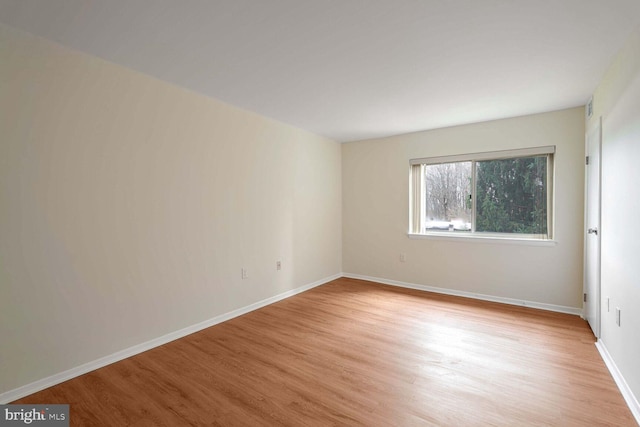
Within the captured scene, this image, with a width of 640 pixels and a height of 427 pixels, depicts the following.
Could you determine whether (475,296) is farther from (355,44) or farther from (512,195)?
(355,44)

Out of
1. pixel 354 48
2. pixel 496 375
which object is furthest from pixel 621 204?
pixel 354 48

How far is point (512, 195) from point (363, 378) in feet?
10.3

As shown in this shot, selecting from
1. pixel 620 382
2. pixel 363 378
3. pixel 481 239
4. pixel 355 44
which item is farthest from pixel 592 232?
pixel 355 44

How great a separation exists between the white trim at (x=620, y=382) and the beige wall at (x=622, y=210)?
24mm

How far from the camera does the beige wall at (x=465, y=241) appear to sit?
137 inches

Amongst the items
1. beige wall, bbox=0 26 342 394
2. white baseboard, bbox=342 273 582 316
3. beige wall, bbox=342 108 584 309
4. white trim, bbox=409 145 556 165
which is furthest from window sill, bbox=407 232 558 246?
beige wall, bbox=0 26 342 394

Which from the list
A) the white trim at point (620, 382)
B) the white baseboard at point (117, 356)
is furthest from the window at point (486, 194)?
the white baseboard at point (117, 356)

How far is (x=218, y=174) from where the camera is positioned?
325cm

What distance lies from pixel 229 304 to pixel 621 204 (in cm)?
352

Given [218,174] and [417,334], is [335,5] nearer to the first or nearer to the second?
[218,174]

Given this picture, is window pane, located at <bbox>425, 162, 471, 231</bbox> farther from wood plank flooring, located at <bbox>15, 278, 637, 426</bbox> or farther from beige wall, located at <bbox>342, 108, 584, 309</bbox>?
wood plank flooring, located at <bbox>15, 278, 637, 426</bbox>

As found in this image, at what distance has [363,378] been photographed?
219cm

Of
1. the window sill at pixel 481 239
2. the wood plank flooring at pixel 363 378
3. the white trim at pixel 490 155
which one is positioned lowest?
the wood plank flooring at pixel 363 378

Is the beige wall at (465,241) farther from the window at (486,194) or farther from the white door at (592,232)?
the white door at (592,232)
